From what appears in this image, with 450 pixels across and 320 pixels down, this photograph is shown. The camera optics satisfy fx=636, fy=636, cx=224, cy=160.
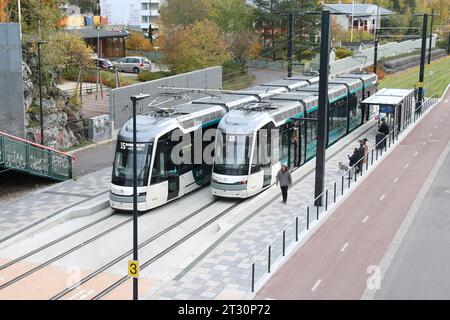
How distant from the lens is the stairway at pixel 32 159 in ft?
80.7

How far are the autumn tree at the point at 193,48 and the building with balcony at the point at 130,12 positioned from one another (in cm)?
4408

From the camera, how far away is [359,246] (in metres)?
18.5

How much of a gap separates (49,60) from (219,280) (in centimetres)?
2308

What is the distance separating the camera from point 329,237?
19344mm

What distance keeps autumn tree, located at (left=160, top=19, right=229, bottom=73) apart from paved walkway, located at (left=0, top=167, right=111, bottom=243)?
26.0 meters

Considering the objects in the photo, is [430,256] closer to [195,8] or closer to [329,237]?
[329,237]

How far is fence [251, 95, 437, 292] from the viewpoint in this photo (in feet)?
54.8

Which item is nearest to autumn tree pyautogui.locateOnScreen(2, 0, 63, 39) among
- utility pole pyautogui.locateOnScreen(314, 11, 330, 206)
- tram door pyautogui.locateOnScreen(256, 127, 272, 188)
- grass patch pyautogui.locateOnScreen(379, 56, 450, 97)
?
tram door pyautogui.locateOnScreen(256, 127, 272, 188)

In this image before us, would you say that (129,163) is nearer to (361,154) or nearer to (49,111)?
(361,154)

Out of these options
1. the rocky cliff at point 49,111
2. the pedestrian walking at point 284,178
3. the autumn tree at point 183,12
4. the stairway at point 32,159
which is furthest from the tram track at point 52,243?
the autumn tree at point 183,12

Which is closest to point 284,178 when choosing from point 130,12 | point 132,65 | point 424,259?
point 424,259

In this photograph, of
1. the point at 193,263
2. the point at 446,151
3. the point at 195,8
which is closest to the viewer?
the point at 193,263

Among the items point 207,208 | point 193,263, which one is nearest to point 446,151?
point 207,208

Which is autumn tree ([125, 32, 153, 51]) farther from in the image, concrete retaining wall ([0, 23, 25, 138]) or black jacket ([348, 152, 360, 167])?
black jacket ([348, 152, 360, 167])
